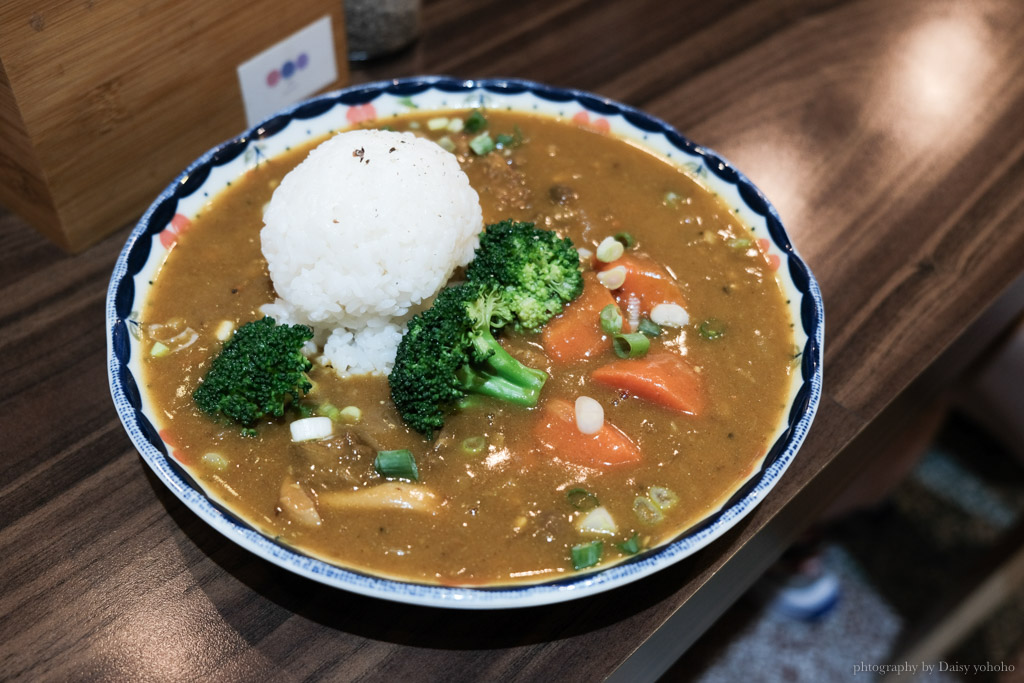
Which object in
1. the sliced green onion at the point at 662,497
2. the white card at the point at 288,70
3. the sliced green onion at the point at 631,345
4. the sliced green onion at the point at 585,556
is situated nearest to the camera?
the sliced green onion at the point at 585,556

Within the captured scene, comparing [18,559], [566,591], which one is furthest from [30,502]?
[566,591]

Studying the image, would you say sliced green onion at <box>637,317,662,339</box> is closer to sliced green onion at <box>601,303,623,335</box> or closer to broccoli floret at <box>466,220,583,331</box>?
sliced green onion at <box>601,303,623,335</box>

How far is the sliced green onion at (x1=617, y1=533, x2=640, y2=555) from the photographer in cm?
173

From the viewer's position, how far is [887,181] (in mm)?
2957

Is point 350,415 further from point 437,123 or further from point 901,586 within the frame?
point 901,586

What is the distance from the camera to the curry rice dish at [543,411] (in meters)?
1.78

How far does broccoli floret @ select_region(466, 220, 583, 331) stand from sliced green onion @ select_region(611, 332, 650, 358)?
0.18 meters

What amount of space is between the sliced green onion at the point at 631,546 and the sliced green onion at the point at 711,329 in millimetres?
623

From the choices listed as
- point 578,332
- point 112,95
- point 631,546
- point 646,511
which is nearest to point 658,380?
point 578,332

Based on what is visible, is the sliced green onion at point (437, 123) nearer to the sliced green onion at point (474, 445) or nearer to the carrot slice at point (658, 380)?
the carrot slice at point (658, 380)

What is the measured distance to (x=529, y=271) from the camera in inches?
83.7

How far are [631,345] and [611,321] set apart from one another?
9cm

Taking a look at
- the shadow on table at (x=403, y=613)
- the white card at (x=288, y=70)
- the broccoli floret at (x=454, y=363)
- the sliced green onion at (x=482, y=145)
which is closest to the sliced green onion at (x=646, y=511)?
the shadow on table at (x=403, y=613)

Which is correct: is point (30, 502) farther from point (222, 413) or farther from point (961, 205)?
point (961, 205)
